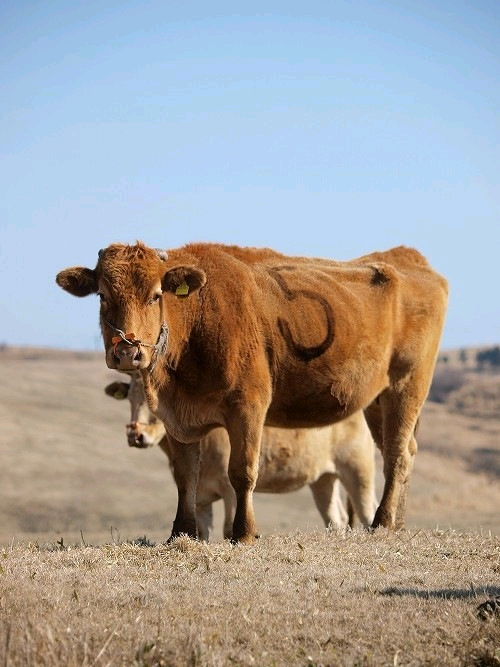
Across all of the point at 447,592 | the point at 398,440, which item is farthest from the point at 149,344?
the point at 398,440

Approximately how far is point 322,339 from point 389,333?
128 centimetres

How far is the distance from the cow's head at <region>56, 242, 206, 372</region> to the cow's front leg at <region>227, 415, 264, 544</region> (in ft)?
3.40

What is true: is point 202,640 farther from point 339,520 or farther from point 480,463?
point 480,463

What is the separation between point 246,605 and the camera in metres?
8.89

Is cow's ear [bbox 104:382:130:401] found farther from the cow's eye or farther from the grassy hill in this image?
the cow's eye

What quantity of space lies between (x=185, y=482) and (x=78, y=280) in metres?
2.32

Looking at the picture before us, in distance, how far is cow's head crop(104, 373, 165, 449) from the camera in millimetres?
17359

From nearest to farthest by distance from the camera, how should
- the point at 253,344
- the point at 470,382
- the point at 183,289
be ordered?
the point at 183,289 < the point at 253,344 < the point at 470,382

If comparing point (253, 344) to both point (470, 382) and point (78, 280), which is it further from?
point (470, 382)

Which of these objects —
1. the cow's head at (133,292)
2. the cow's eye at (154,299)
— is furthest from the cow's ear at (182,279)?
the cow's eye at (154,299)

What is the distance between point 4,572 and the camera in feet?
32.8

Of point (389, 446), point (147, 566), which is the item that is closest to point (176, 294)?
point (147, 566)

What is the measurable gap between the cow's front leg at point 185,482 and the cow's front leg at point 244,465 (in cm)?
65

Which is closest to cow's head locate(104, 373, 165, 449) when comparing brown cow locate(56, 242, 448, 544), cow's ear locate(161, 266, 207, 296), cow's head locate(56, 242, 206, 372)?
brown cow locate(56, 242, 448, 544)
